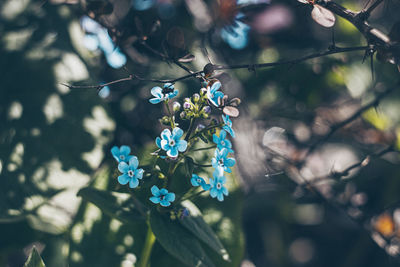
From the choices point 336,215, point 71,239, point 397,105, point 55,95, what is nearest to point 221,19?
point 55,95

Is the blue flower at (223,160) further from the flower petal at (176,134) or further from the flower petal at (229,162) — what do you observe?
the flower petal at (176,134)

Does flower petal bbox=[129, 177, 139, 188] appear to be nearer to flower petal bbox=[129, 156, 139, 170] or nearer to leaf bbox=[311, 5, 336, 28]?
flower petal bbox=[129, 156, 139, 170]

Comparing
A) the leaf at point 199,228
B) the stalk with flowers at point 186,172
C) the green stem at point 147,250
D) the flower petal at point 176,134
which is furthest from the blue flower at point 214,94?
the green stem at point 147,250

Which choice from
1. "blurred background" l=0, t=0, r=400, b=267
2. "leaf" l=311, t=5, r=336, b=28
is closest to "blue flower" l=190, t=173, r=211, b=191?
"blurred background" l=0, t=0, r=400, b=267

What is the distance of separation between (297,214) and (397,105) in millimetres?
841

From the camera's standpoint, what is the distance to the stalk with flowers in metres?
1.09

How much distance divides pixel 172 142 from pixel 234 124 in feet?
3.59

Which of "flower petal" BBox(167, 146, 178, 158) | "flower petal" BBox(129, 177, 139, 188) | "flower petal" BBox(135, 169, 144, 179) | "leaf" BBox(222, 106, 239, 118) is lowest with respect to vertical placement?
"flower petal" BBox(129, 177, 139, 188)

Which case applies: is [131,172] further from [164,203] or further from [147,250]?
[147,250]

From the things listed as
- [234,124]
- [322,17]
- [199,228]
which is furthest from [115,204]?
[234,124]

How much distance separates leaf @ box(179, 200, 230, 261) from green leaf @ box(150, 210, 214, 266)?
34mm

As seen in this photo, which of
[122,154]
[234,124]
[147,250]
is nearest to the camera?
[122,154]

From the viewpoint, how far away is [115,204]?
1.27m

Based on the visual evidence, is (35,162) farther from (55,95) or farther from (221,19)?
(221,19)
